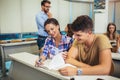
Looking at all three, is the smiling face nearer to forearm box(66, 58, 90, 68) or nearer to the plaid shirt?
the plaid shirt

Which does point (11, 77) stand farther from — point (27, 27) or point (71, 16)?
point (71, 16)

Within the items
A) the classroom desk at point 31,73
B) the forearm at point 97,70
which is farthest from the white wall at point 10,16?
the forearm at point 97,70


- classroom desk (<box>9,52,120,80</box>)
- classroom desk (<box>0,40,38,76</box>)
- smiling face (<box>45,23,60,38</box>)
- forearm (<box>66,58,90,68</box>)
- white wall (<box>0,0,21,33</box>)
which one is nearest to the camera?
classroom desk (<box>9,52,120,80</box>)

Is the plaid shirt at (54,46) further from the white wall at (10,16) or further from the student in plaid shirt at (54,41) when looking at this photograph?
the white wall at (10,16)

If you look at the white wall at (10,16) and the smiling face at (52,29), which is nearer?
the smiling face at (52,29)

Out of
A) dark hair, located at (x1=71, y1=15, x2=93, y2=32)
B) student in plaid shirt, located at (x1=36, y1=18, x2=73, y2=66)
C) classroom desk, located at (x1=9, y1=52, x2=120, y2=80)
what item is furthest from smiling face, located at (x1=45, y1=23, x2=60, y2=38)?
dark hair, located at (x1=71, y1=15, x2=93, y2=32)

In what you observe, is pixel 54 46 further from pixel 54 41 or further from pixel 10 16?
pixel 10 16

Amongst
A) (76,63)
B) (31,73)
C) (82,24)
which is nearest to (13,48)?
(31,73)

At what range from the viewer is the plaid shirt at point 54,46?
224 centimetres

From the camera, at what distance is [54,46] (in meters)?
2.28

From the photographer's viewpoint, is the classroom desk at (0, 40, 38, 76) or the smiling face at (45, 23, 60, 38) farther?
the classroom desk at (0, 40, 38, 76)

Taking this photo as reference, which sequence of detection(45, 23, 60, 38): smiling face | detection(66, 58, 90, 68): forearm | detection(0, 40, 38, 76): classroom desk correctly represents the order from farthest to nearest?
detection(0, 40, 38, 76): classroom desk
detection(45, 23, 60, 38): smiling face
detection(66, 58, 90, 68): forearm

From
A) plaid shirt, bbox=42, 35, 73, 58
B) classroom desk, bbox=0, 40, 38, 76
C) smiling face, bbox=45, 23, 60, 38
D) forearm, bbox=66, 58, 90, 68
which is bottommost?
classroom desk, bbox=0, 40, 38, 76

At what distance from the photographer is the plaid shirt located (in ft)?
7.34
